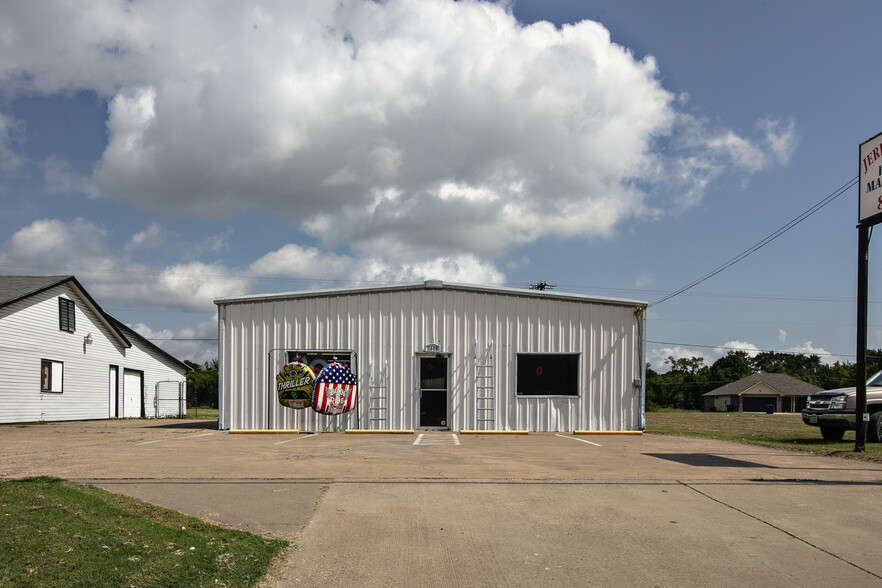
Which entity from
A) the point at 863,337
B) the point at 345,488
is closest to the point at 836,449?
the point at 863,337

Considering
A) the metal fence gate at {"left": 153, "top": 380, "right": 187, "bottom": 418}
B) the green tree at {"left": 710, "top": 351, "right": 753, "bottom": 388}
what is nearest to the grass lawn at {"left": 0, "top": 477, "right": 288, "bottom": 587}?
the metal fence gate at {"left": 153, "top": 380, "right": 187, "bottom": 418}

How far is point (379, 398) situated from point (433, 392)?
1.53 metres

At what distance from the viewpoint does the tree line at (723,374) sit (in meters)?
89.4

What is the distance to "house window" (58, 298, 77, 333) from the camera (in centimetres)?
2902

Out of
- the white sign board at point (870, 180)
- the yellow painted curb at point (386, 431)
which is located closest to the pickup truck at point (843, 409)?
the white sign board at point (870, 180)

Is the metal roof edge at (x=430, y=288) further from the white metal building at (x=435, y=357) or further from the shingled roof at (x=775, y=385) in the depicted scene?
the shingled roof at (x=775, y=385)

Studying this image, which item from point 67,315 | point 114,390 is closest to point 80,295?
point 67,315

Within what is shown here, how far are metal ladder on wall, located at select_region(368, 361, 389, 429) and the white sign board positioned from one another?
12.0 metres

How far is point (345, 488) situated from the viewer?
8148 millimetres

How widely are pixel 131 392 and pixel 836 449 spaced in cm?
3244

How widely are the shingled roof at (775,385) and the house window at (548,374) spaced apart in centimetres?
6837

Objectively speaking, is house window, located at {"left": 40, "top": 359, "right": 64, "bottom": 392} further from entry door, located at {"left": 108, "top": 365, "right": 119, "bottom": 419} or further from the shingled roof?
the shingled roof

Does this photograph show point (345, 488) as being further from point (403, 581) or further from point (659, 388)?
point (659, 388)

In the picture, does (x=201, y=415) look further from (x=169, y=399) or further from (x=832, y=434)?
(x=832, y=434)
